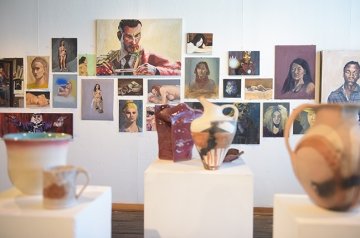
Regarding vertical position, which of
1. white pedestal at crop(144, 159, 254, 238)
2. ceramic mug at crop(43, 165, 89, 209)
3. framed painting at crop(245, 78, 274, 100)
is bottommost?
white pedestal at crop(144, 159, 254, 238)

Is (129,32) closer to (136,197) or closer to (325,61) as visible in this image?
(136,197)

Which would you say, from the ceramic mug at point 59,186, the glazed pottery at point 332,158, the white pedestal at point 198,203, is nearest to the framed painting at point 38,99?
the white pedestal at point 198,203

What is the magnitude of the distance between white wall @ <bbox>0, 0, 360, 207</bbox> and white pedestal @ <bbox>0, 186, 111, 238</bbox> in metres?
2.11

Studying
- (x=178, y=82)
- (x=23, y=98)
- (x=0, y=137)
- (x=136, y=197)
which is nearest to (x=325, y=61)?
(x=178, y=82)

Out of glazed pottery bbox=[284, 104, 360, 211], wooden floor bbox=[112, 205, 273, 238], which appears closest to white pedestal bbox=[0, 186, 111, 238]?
glazed pottery bbox=[284, 104, 360, 211]

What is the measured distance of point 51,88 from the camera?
3.37 meters

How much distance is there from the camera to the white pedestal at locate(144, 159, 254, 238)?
167 centimetres

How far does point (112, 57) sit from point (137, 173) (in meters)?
→ 1.17

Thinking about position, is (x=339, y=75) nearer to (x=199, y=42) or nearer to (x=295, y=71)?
(x=295, y=71)

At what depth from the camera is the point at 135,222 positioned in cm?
299

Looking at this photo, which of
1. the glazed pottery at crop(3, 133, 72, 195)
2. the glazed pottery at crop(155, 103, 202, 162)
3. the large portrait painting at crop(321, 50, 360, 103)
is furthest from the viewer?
the large portrait painting at crop(321, 50, 360, 103)

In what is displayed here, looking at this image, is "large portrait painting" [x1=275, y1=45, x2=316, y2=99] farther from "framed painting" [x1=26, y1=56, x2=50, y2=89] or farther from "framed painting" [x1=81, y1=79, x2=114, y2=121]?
"framed painting" [x1=26, y1=56, x2=50, y2=89]

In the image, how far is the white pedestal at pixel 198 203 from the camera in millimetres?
1669

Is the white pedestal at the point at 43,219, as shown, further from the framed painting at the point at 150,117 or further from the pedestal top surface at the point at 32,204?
the framed painting at the point at 150,117
